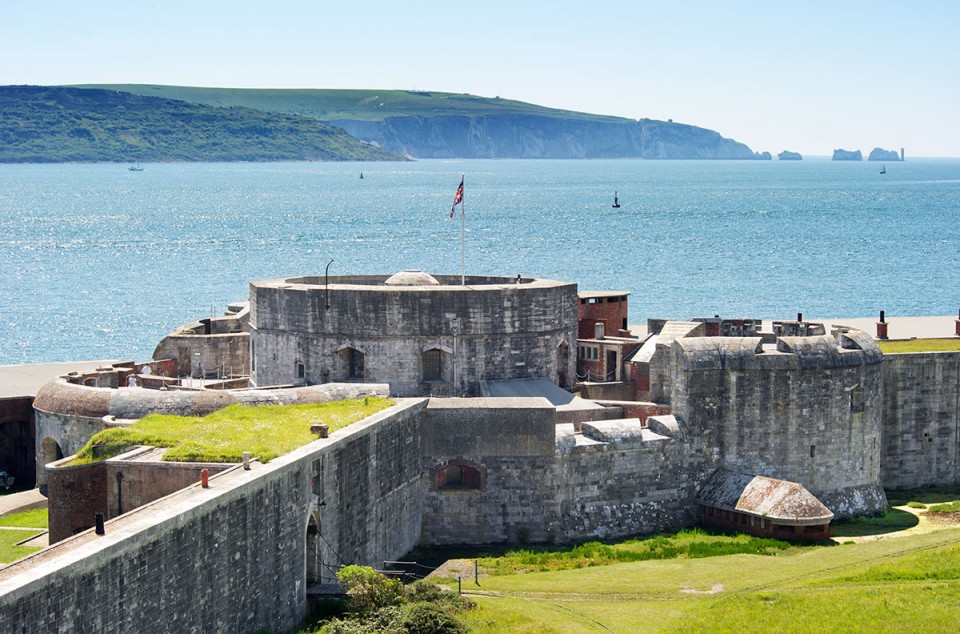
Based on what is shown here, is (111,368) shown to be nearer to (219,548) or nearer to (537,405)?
(537,405)

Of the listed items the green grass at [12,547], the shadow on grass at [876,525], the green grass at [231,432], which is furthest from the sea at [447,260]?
the shadow on grass at [876,525]

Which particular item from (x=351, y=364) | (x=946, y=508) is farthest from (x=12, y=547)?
(x=946, y=508)

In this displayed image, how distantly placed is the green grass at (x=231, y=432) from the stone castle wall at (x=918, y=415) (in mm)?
16391

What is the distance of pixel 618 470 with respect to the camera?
37.7 metres

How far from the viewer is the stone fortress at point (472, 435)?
26.3 m

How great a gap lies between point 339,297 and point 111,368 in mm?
7534

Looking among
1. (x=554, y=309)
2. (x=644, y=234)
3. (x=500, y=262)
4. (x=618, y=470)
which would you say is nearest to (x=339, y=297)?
(x=554, y=309)

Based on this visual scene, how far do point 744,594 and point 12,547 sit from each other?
51.4 ft

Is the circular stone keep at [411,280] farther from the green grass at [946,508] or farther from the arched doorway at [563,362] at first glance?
the green grass at [946,508]

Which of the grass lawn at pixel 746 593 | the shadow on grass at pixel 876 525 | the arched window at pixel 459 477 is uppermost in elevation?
the arched window at pixel 459 477

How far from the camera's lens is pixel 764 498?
3738 cm

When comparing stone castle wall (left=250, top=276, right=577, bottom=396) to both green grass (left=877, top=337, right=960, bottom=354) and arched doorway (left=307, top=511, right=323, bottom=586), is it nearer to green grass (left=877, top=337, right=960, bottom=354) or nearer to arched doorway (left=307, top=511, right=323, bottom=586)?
green grass (left=877, top=337, right=960, bottom=354)

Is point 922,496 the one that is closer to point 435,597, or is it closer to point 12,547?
point 435,597

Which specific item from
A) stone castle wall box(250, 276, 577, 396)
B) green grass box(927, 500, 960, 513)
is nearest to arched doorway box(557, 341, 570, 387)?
stone castle wall box(250, 276, 577, 396)
